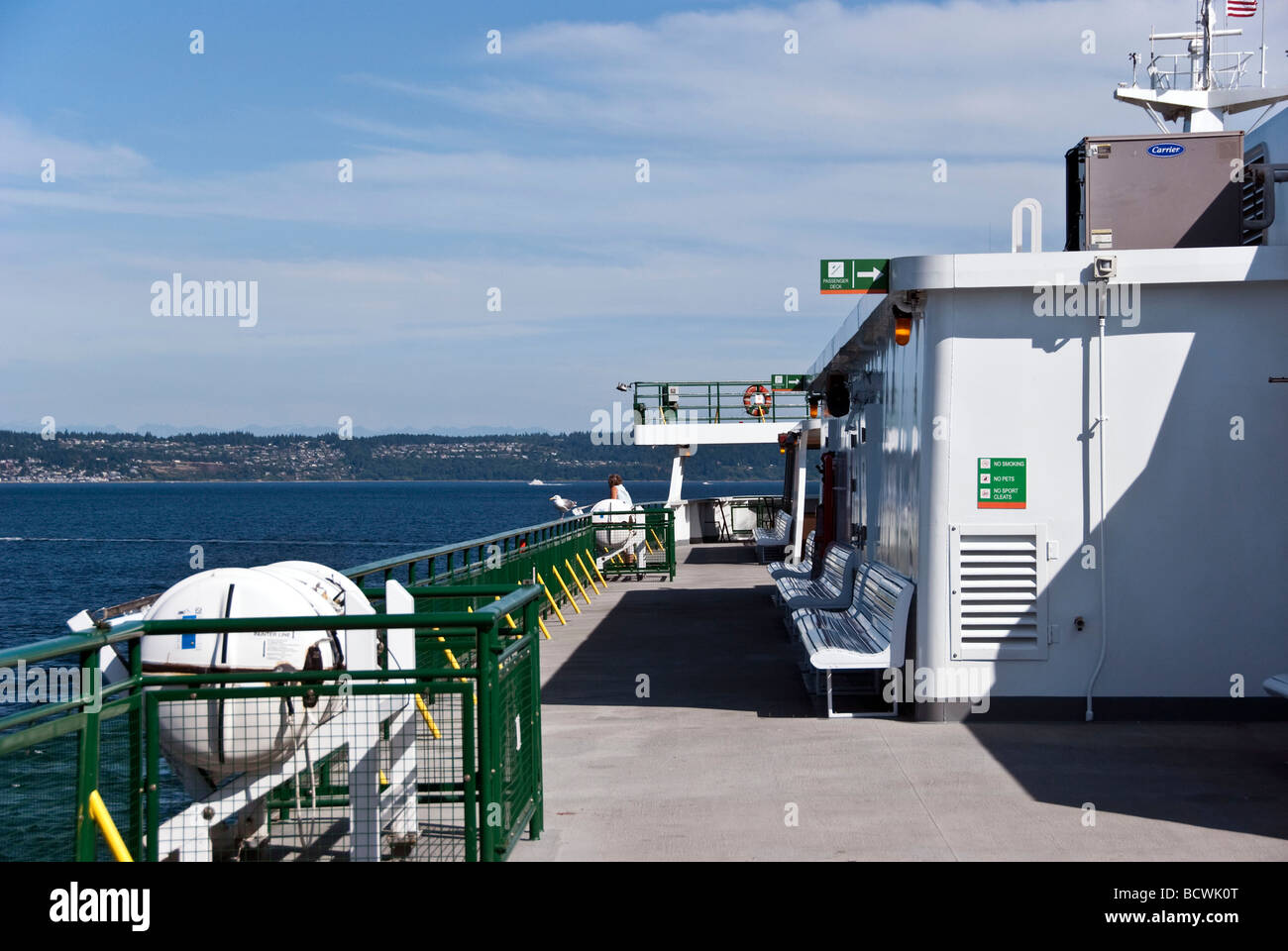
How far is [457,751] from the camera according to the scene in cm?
745

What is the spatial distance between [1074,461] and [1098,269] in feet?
4.33

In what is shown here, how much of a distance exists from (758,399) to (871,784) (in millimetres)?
21706

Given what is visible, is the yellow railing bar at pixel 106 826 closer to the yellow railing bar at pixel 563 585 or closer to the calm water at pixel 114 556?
the calm water at pixel 114 556

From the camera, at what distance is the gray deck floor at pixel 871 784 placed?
625 centimetres

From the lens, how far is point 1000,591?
9086mm

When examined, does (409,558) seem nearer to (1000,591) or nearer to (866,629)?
(866,629)

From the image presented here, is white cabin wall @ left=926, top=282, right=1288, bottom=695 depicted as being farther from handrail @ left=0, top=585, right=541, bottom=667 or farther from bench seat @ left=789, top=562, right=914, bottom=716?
handrail @ left=0, top=585, right=541, bottom=667

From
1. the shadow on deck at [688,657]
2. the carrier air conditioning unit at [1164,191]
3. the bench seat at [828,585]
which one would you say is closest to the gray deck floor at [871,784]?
the shadow on deck at [688,657]

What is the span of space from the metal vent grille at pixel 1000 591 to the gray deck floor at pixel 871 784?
557mm

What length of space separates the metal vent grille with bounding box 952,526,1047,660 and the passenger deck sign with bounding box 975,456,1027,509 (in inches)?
7.4

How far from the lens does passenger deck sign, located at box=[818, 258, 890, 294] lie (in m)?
9.27

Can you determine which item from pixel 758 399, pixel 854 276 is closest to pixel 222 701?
pixel 854 276
